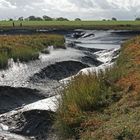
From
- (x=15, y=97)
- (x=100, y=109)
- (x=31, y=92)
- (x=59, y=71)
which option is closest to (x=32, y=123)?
(x=100, y=109)

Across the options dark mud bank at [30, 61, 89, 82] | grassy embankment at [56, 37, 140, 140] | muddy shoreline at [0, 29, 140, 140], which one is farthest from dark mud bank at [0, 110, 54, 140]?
dark mud bank at [30, 61, 89, 82]

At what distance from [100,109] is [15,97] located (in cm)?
1017

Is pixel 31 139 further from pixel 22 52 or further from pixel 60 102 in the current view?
pixel 22 52

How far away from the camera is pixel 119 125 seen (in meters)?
12.5

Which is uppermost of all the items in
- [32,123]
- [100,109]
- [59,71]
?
[100,109]

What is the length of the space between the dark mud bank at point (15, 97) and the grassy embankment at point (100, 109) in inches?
240

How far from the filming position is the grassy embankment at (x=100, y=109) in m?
12.3

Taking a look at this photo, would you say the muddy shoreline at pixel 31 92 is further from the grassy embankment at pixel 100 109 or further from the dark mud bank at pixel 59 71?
the grassy embankment at pixel 100 109

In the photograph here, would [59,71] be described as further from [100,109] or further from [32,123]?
[100,109]

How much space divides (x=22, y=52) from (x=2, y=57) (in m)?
4.68

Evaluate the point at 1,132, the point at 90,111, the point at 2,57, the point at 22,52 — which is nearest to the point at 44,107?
the point at 1,132

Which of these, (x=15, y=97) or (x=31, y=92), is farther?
(x=31, y=92)

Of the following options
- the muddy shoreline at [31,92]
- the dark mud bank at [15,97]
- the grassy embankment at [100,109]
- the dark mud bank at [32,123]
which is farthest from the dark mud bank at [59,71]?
the grassy embankment at [100,109]

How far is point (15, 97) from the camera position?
24.8 metres
